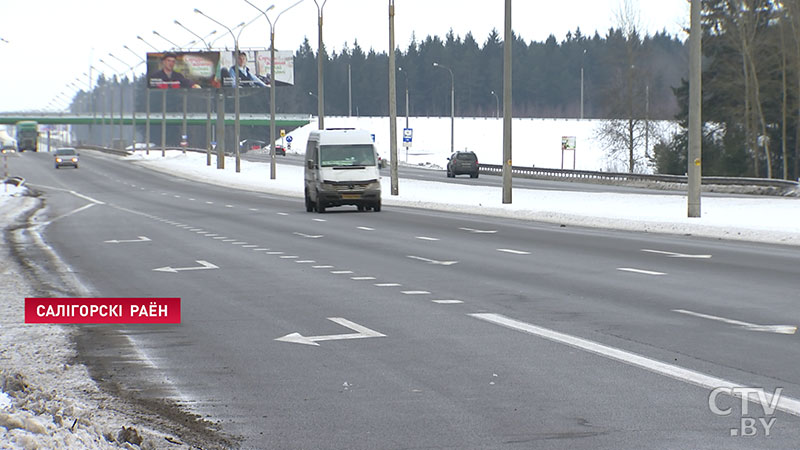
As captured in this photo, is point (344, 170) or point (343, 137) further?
point (343, 137)

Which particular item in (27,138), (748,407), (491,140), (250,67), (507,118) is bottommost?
(748,407)

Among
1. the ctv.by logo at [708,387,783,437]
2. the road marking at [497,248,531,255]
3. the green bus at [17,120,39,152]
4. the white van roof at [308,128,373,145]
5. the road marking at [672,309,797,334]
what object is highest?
the green bus at [17,120,39,152]

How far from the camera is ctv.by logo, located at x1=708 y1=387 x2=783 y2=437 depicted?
22.6 ft

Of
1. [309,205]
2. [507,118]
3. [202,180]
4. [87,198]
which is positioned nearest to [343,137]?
[309,205]

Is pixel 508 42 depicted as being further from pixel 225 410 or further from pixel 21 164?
pixel 21 164

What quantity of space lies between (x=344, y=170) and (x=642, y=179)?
34.3 metres

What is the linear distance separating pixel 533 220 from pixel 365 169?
6.99 metres

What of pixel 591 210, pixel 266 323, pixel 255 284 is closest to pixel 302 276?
pixel 255 284

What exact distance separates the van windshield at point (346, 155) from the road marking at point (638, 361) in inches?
1032

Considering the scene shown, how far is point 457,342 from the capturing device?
10469 millimetres

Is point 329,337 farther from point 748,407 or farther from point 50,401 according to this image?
point 748,407

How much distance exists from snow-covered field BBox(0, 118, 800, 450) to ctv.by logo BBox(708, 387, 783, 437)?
3.13 m

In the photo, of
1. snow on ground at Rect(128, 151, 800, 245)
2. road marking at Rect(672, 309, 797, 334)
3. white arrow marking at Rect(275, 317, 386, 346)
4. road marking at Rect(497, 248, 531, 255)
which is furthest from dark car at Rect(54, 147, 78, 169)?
road marking at Rect(672, 309, 797, 334)

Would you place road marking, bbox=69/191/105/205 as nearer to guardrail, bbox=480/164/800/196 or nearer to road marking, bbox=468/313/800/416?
guardrail, bbox=480/164/800/196
